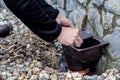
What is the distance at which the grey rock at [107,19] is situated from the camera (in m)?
2.85

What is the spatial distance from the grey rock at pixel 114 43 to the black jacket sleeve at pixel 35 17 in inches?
36.2

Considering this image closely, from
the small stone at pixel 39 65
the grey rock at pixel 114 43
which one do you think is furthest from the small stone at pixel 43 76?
the grey rock at pixel 114 43

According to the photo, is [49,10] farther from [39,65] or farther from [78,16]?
[78,16]

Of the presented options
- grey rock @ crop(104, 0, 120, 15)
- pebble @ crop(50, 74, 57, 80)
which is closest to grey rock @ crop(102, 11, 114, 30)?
grey rock @ crop(104, 0, 120, 15)

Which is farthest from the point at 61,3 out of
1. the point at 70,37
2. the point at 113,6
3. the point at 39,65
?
the point at 70,37

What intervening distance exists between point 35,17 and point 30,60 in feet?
4.22

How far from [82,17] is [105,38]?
43 cm

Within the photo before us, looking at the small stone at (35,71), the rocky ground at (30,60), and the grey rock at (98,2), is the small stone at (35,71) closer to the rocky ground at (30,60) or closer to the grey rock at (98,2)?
the rocky ground at (30,60)

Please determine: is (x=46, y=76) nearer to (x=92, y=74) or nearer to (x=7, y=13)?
(x=92, y=74)

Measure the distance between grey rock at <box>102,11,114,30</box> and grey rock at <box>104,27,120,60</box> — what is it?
0.24 feet

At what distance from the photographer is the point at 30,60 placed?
316 centimetres

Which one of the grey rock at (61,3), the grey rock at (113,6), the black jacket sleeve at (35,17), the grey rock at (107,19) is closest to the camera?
the black jacket sleeve at (35,17)

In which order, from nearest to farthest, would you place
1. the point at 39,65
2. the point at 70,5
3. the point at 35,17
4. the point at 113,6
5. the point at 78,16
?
the point at 35,17 < the point at 113,6 < the point at 39,65 < the point at 78,16 < the point at 70,5

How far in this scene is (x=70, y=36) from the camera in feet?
6.50
